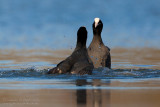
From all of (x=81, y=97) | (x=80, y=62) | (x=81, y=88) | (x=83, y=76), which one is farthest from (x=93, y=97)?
(x=80, y=62)

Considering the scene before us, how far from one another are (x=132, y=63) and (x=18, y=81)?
6184mm

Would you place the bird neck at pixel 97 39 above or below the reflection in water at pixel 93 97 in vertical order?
above

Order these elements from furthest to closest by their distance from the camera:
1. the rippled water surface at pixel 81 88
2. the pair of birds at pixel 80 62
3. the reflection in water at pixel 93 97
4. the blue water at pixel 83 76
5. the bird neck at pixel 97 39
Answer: the bird neck at pixel 97 39
the pair of birds at pixel 80 62
the blue water at pixel 83 76
the rippled water surface at pixel 81 88
the reflection in water at pixel 93 97

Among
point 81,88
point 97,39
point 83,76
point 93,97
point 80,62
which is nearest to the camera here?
point 93,97

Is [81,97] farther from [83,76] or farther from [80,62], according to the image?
[80,62]

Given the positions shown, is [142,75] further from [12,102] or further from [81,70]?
[12,102]

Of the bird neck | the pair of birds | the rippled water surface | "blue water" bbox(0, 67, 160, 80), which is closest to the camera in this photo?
the rippled water surface

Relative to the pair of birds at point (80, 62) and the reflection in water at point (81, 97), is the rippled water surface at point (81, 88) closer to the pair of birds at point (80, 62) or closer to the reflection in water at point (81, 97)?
the reflection in water at point (81, 97)

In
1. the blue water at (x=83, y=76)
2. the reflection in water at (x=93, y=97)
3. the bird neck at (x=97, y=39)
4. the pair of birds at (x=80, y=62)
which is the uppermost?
the bird neck at (x=97, y=39)

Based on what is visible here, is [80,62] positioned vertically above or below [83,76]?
above

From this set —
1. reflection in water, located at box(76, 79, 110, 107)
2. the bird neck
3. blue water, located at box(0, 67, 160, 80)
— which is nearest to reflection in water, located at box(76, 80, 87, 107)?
reflection in water, located at box(76, 79, 110, 107)

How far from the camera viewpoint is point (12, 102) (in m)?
9.15

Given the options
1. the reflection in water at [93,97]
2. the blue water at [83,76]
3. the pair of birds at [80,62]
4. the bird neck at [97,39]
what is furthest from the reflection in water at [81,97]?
the bird neck at [97,39]

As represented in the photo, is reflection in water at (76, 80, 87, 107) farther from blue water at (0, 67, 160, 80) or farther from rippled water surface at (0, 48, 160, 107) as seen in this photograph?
blue water at (0, 67, 160, 80)
